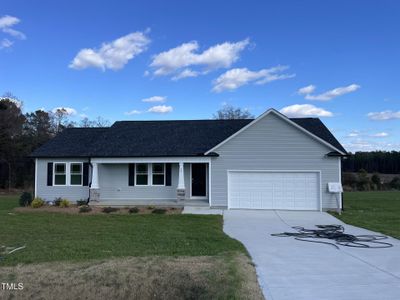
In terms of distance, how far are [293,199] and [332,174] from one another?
225 centimetres

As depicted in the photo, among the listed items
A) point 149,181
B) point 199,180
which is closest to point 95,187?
point 149,181

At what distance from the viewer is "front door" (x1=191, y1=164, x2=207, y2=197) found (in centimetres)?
2341

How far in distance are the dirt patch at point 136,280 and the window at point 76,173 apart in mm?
15202

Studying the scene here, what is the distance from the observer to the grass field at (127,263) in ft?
22.9

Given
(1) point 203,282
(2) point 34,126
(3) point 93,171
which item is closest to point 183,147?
(3) point 93,171

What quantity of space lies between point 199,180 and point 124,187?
4139 millimetres

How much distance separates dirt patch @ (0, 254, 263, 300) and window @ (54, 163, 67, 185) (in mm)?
15467

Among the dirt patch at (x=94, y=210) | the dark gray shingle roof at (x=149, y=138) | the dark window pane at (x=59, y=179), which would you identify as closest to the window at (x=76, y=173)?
the dark window pane at (x=59, y=179)

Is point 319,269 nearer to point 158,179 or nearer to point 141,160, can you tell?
point 141,160

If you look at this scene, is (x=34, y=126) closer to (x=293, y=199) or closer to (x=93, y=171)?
(x=93, y=171)

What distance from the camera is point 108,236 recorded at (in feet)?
40.2

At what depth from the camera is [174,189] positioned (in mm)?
22953

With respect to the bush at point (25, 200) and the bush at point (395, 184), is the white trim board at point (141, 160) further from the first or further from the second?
the bush at point (395, 184)

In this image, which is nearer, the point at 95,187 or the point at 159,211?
the point at 159,211
